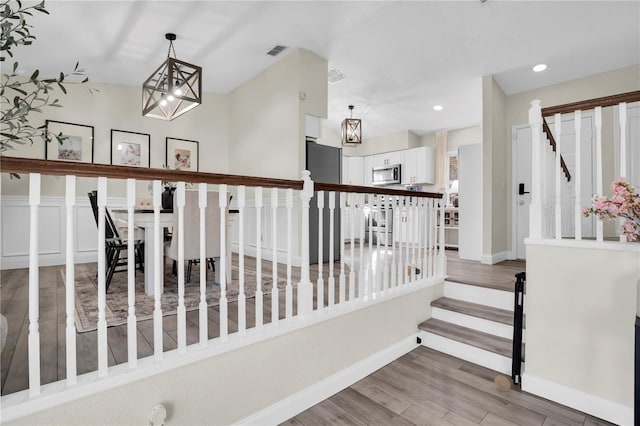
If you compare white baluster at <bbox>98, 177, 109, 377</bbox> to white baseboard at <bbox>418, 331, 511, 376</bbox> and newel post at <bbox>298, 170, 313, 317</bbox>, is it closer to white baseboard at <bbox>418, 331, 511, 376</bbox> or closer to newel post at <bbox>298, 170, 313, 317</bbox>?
newel post at <bbox>298, 170, 313, 317</bbox>

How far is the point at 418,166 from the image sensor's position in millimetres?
7031

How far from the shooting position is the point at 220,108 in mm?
6043

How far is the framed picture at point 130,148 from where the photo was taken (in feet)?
16.4

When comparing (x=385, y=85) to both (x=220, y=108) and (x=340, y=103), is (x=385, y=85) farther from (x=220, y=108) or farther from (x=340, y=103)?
(x=220, y=108)

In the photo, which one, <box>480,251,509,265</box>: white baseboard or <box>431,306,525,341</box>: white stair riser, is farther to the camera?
<box>480,251,509,265</box>: white baseboard

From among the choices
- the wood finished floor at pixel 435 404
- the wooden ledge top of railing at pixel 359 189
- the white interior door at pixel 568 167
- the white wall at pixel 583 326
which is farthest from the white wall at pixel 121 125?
the white wall at pixel 583 326

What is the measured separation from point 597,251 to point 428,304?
148cm

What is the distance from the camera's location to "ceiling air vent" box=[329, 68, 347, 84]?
16.7 ft

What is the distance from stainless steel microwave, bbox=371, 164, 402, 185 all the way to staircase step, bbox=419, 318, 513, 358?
4.69m

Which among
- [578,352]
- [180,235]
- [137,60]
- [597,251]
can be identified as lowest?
[578,352]

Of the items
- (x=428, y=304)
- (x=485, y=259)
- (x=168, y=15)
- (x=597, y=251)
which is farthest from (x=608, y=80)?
(x=168, y=15)

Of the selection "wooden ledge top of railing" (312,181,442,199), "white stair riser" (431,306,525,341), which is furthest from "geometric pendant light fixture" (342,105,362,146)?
"white stair riser" (431,306,525,341)

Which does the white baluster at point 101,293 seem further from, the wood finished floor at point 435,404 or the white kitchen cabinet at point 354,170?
the white kitchen cabinet at point 354,170

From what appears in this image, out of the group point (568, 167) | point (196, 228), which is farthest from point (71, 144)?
point (568, 167)
